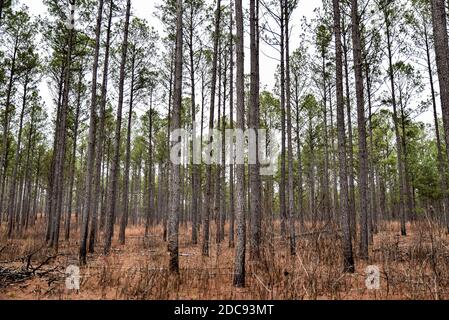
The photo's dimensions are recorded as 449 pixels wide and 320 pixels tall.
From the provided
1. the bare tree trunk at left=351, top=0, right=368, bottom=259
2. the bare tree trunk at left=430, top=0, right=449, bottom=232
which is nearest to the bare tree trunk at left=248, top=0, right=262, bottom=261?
the bare tree trunk at left=351, top=0, right=368, bottom=259

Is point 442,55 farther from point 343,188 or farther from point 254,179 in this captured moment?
point 254,179

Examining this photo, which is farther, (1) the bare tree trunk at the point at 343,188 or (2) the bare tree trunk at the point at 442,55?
(1) the bare tree trunk at the point at 343,188

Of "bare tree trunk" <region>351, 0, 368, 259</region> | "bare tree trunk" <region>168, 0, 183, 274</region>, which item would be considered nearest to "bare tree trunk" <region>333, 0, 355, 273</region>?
"bare tree trunk" <region>351, 0, 368, 259</region>

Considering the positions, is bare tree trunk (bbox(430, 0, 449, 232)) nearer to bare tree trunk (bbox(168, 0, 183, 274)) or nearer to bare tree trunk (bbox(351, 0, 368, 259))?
bare tree trunk (bbox(351, 0, 368, 259))

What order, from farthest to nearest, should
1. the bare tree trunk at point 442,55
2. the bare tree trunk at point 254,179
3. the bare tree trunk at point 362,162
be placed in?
1. the bare tree trunk at point 362,162
2. the bare tree trunk at point 254,179
3. the bare tree trunk at point 442,55

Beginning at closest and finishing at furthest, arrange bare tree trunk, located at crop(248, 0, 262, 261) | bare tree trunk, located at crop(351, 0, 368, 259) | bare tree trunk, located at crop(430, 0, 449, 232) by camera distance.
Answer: bare tree trunk, located at crop(430, 0, 449, 232) < bare tree trunk, located at crop(248, 0, 262, 261) < bare tree trunk, located at crop(351, 0, 368, 259)

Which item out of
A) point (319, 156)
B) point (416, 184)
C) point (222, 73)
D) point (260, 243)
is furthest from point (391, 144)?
point (260, 243)

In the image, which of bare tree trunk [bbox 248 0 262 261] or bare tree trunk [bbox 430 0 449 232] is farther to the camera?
bare tree trunk [bbox 248 0 262 261]

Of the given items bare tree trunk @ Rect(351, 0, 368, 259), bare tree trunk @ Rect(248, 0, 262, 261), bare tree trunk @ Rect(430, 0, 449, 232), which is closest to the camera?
bare tree trunk @ Rect(430, 0, 449, 232)

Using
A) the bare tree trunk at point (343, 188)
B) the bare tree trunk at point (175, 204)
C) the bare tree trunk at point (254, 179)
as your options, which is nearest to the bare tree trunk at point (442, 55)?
the bare tree trunk at point (343, 188)

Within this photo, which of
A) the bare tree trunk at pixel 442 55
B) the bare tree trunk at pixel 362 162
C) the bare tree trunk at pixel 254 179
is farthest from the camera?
the bare tree trunk at pixel 362 162

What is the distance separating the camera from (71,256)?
9.45 metres

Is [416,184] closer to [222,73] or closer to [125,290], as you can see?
[222,73]

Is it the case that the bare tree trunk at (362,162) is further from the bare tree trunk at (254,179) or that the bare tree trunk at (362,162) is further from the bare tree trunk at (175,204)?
the bare tree trunk at (175,204)
